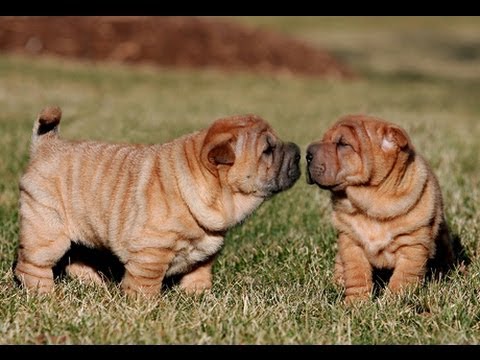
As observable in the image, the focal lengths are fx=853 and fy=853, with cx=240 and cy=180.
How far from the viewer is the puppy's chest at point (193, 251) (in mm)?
5316

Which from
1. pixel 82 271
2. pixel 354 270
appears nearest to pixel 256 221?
pixel 82 271

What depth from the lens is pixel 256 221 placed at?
7.68m

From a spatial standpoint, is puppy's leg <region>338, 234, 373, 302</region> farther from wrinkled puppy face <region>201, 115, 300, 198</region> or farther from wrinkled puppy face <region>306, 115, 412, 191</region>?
wrinkled puppy face <region>201, 115, 300, 198</region>

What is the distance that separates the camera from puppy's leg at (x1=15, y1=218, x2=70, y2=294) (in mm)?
5621

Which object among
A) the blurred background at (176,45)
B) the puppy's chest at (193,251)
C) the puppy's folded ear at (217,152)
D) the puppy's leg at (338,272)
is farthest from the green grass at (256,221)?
the blurred background at (176,45)

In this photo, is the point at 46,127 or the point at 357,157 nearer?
the point at 357,157

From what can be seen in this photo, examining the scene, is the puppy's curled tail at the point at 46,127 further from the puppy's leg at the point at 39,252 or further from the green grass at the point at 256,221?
the green grass at the point at 256,221

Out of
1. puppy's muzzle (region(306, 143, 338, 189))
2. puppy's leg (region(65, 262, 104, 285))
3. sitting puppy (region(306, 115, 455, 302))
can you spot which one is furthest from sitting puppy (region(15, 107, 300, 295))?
puppy's leg (region(65, 262, 104, 285))

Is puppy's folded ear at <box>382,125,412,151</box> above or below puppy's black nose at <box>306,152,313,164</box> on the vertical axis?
above

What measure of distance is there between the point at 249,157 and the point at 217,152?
0.26 metres

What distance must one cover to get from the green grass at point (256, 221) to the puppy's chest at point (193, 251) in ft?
0.68

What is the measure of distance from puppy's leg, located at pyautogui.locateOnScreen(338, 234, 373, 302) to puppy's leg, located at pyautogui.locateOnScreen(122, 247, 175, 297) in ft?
4.05

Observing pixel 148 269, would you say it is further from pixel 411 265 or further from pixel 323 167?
pixel 411 265

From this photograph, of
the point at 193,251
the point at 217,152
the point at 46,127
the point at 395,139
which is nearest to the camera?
the point at 217,152
